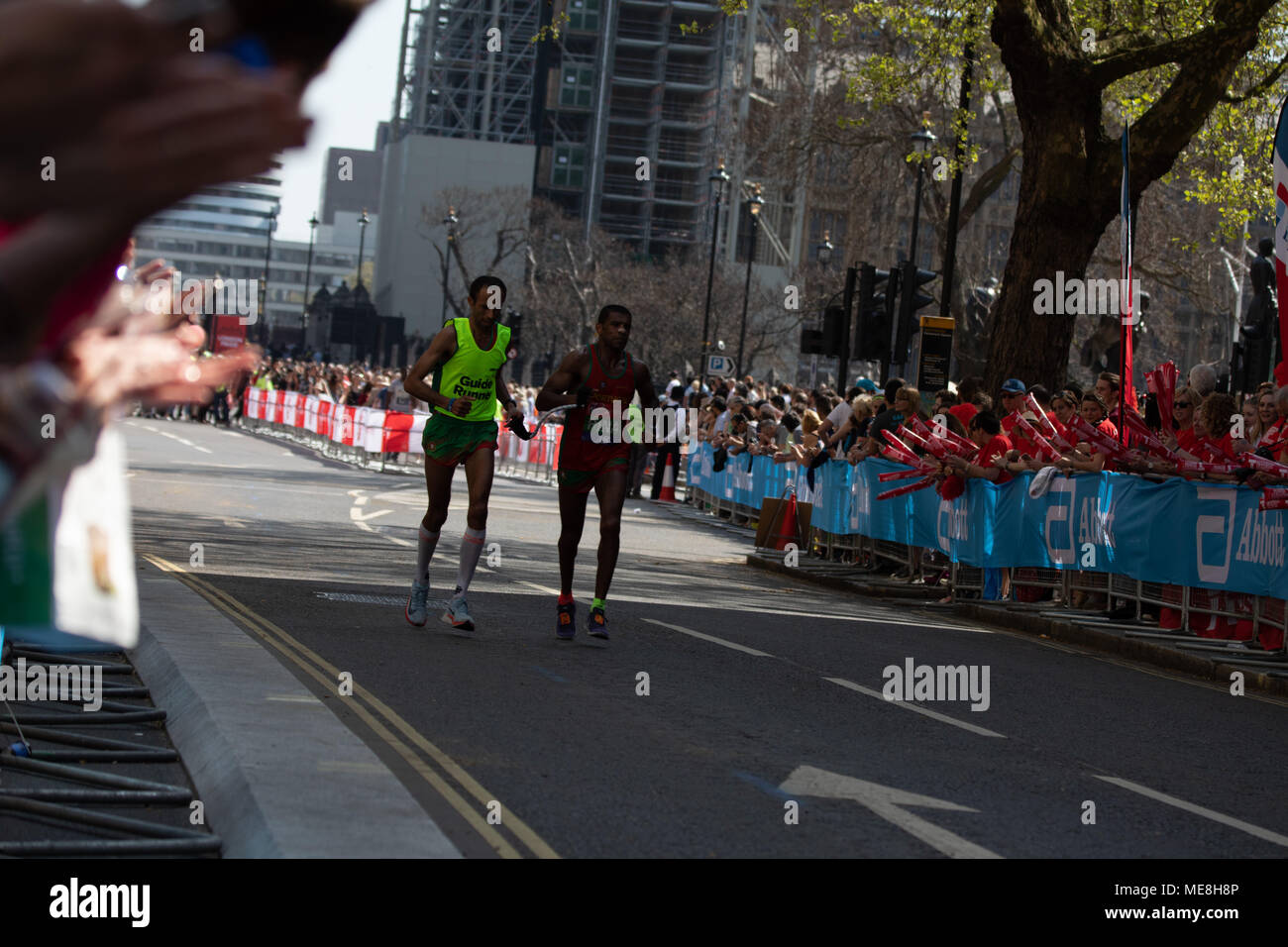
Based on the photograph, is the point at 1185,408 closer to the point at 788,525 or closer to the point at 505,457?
the point at 788,525

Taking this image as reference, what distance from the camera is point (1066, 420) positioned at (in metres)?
16.8

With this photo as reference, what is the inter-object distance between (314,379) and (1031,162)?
37.7 meters

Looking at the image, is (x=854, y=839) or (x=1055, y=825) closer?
(x=854, y=839)

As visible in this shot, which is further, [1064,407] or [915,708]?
[1064,407]

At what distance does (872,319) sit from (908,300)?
514 millimetres

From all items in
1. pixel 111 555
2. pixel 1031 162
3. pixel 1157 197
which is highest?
pixel 1157 197

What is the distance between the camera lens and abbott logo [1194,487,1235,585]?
13.1 meters

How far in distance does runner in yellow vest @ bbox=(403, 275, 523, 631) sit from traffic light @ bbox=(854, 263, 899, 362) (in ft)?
42.6

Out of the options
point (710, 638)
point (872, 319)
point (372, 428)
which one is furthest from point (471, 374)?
point (372, 428)

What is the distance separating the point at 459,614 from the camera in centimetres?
1127
